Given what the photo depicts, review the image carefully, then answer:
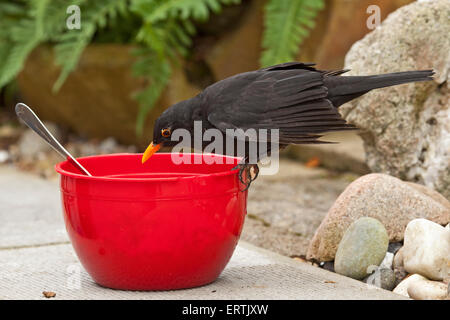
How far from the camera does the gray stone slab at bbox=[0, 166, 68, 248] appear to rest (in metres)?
2.86

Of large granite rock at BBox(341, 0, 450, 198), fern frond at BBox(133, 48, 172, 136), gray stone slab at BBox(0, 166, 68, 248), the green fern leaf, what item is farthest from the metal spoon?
the green fern leaf

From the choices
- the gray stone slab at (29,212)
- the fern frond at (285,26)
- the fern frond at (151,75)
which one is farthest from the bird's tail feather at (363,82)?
the fern frond at (151,75)

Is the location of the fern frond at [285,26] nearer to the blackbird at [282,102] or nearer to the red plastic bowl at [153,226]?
the blackbird at [282,102]

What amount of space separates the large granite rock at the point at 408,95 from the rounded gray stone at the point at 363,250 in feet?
2.08

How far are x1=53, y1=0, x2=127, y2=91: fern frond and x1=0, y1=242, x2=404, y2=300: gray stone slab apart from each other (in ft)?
6.75

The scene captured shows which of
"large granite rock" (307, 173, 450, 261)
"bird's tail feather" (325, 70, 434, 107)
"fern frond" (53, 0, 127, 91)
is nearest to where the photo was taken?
"bird's tail feather" (325, 70, 434, 107)

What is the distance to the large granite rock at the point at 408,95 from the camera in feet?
9.57

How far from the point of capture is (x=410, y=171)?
302 centimetres

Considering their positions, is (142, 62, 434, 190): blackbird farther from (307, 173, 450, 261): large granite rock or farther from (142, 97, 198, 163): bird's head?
(307, 173, 450, 261): large granite rock

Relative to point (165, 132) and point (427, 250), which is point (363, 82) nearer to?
point (427, 250)

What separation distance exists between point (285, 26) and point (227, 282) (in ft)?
7.63

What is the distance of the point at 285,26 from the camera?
4.17 m
